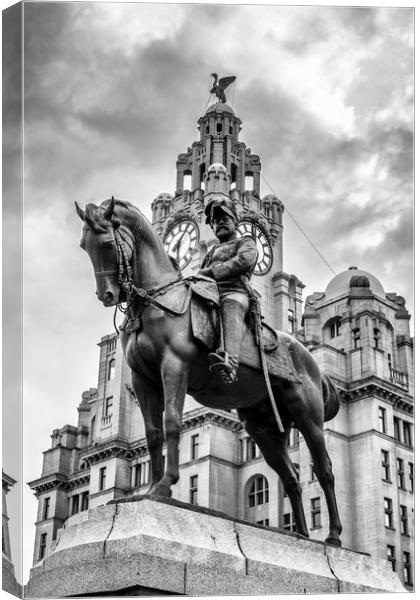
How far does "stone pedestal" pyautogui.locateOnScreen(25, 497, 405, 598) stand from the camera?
A: 8727 mm

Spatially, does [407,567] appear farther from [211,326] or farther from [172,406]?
[172,406]

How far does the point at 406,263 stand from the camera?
1430 centimetres

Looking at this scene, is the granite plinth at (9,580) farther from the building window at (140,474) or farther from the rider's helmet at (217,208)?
the building window at (140,474)

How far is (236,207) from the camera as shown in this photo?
6825 cm

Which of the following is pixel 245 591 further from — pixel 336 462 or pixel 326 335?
pixel 326 335

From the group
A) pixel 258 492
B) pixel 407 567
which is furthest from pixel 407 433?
pixel 258 492

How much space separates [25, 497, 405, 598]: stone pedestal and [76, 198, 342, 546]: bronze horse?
2.40 ft

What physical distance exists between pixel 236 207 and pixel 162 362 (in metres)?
58.4

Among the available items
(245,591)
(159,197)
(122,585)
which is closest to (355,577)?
(245,591)

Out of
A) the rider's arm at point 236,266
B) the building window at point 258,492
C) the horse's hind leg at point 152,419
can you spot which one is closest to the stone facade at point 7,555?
the horse's hind leg at point 152,419

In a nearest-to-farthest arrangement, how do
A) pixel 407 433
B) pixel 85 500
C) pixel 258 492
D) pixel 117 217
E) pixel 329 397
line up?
1. pixel 117 217
2. pixel 329 397
3. pixel 407 433
4. pixel 258 492
5. pixel 85 500

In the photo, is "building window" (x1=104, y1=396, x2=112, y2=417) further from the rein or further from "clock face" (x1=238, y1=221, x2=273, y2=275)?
the rein

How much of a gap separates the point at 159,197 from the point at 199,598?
224 ft

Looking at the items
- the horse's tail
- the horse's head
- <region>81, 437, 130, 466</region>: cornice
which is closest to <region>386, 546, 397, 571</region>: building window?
<region>81, 437, 130, 466</region>: cornice
